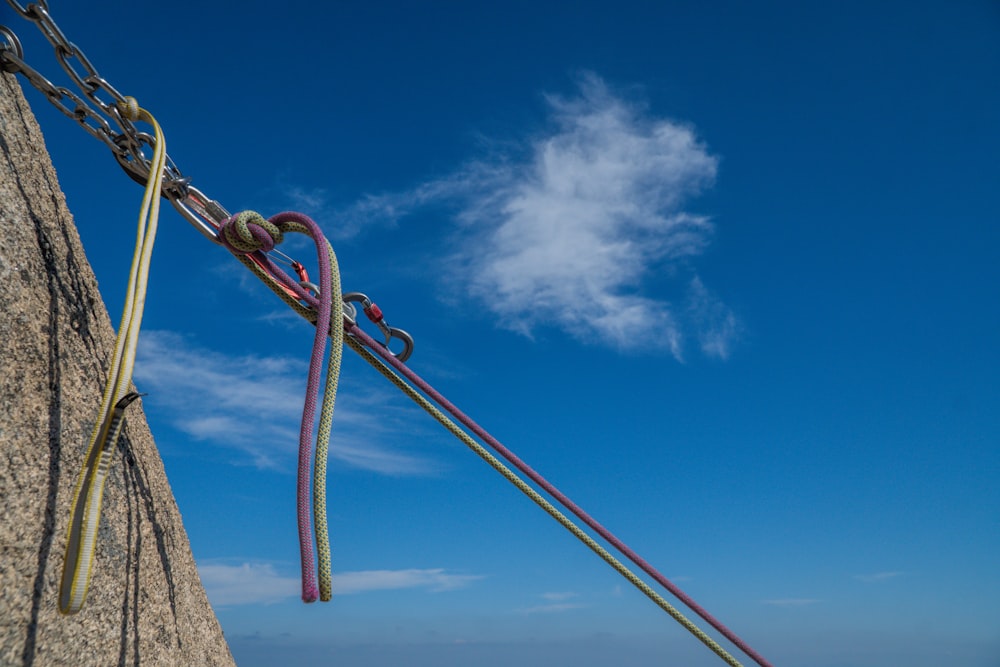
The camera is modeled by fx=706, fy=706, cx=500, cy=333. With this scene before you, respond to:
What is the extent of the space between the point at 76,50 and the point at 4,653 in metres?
1.99

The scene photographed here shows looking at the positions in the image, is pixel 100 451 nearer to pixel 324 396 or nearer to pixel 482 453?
pixel 324 396

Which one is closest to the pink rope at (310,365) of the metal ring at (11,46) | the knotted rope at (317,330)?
the knotted rope at (317,330)

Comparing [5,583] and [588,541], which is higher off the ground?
[588,541]

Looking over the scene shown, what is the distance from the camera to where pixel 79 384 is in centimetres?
239

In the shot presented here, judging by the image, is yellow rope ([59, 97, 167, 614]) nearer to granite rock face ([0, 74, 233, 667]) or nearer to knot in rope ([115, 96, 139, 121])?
granite rock face ([0, 74, 233, 667])

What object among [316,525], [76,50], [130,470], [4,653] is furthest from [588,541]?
[76,50]

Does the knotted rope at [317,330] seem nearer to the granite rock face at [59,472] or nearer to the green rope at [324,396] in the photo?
the green rope at [324,396]

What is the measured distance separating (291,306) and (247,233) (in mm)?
313

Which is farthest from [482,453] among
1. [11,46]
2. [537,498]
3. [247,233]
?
[11,46]

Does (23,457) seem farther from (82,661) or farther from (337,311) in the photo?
(337,311)

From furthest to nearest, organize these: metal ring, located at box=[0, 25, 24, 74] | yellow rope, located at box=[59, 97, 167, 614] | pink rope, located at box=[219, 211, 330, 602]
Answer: metal ring, located at box=[0, 25, 24, 74] → pink rope, located at box=[219, 211, 330, 602] → yellow rope, located at box=[59, 97, 167, 614]

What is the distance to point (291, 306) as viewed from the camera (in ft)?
8.64

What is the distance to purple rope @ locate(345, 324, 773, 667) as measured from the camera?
Result: 2.82 meters

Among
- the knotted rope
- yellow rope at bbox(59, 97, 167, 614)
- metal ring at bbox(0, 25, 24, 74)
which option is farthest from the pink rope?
metal ring at bbox(0, 25, 24, 74)
